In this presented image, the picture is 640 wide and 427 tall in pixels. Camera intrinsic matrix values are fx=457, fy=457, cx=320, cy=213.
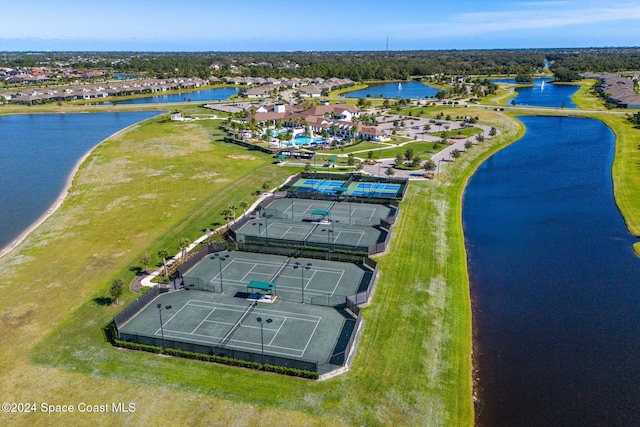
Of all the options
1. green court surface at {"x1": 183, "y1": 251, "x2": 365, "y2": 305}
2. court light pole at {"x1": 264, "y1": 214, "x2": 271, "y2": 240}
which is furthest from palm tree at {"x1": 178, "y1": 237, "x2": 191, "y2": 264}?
court light pole at {"x1": 264, "y1": 214, "x2": 271, "y2": 240}

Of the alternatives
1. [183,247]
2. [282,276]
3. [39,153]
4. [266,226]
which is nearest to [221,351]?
[282,276]

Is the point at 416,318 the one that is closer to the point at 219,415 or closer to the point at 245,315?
the point at 245,315

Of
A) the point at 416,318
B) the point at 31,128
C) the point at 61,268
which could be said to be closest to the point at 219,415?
the point at 416,318

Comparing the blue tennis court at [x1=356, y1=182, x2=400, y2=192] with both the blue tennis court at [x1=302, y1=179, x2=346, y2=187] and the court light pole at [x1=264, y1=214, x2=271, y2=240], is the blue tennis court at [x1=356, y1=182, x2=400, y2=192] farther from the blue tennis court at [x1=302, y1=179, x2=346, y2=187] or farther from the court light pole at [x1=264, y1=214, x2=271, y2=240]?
the court light pole at [x1=264, y1=214, x2=271, y2=240]

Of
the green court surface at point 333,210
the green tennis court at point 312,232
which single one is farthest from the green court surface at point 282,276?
the green court surface at point 333,210

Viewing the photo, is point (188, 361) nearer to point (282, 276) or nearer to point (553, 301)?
point (282, 276)

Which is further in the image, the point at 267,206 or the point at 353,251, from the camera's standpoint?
the point at 267,206

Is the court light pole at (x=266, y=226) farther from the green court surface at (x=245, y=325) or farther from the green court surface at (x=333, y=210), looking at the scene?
the green court surface at (x=245, y=325)
